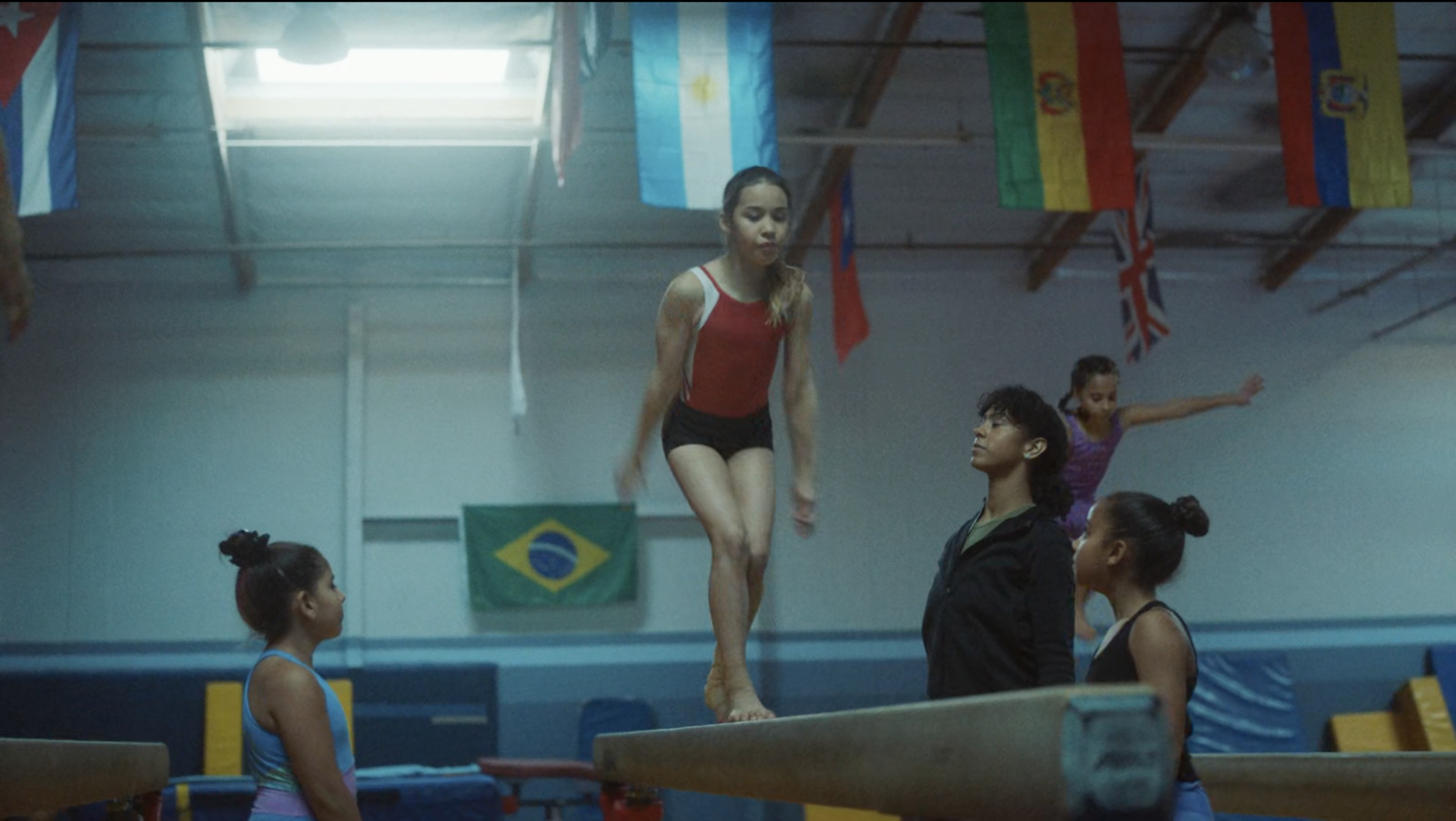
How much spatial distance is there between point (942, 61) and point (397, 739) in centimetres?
702

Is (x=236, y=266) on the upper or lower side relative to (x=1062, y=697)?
upper

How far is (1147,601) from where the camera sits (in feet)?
11.3

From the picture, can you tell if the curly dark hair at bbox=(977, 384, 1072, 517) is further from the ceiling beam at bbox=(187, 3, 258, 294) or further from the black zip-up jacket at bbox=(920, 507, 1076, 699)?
the ceiling beam at bbox=(187, 3, 258, 294)

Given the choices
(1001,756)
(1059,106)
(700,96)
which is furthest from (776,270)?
(1059,106)

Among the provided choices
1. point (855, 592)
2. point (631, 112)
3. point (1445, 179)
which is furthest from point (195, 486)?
point (1445, 179)

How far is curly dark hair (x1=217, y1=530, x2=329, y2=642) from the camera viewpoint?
3.51 metres

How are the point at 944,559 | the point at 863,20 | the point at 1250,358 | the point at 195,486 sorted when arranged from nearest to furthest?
the point at 944,559, the point at 863,20, the point at 195,486, the point at 1250,358

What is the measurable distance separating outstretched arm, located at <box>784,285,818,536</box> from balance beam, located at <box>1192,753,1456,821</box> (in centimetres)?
137

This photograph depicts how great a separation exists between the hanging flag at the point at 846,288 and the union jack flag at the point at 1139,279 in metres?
2.16

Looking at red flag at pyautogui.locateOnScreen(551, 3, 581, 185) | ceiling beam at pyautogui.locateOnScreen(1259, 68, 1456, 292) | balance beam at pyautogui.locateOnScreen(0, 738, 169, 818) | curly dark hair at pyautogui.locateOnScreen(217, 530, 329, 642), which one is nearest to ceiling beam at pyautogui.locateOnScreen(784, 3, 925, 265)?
red flag at pyautogui.locateOnScreen(551, 3, 581, 185)

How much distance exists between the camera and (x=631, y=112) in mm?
11250

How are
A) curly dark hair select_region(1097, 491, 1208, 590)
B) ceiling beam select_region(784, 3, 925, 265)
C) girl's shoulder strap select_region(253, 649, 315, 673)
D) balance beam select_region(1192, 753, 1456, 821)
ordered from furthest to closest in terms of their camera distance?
ceiling beam select_region(784, 3, 925, 265) < curly dark hair select_region(1097, 491, 1208, 590) < girl's shoulder strap select_region(253, 649, 315, 673) < balance beam select_region(1192, 753, 1456, 821)

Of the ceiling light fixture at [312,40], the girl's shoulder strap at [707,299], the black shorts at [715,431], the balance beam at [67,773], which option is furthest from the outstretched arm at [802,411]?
Answer: the ceiling light fixture at [312,40]

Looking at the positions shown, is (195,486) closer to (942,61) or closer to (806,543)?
(806,543)
